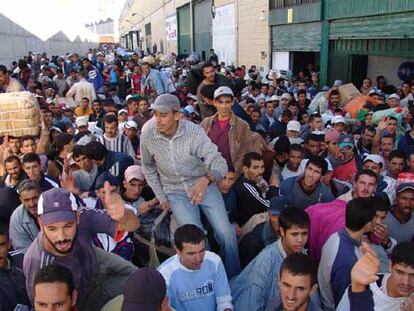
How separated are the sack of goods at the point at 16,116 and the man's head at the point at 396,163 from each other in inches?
199

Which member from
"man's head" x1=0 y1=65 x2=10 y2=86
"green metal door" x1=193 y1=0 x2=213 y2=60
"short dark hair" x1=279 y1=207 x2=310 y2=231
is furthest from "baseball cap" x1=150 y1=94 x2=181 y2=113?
"green metal door" x1=193 y1=0 x2=213 y2=60

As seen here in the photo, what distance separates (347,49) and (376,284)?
1052 centimetres

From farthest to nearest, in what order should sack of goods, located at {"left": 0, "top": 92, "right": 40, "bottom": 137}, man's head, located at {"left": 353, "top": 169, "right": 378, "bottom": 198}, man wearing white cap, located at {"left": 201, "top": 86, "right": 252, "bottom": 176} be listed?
1. sack of goods, located at {"left": 0, "top": 92, "right": 40, "bottom": 137}
2. man wearing white cap, located at {"left": 201, "top": 86, "right": 252, "bottom": 176}
3. man's head, located at {"left": 353, "top": 169, "right": 378, "bottom": 198}

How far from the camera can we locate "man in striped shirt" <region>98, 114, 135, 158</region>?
6836 millimetres

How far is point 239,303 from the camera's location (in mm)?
3762

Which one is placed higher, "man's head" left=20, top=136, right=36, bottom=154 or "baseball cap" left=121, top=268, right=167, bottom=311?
"man's head" left=20, top=136, right=36, bottom=154

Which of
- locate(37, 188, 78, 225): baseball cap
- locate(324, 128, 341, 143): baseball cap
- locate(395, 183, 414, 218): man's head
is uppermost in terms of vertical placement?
locate(37, 188, 78, 225): baseball cap

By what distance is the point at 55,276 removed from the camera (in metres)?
2.82

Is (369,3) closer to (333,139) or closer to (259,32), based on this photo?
(333,139)

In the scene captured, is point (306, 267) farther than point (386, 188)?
No

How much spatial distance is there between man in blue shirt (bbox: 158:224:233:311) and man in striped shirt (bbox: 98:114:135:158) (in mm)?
3365

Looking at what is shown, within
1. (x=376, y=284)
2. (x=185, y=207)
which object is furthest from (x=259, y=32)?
(x=376, y=284)

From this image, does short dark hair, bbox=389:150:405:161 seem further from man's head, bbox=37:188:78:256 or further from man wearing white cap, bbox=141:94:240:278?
man's head, bbox=37:188:78:256

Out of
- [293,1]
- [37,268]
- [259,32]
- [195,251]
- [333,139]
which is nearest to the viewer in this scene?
[37,268]
